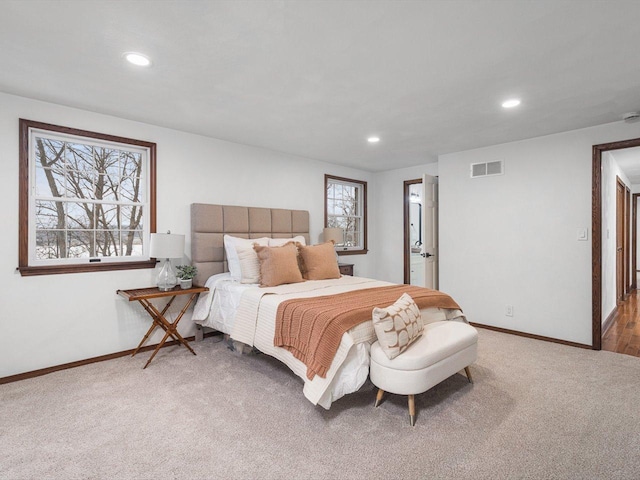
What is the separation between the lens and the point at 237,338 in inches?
120

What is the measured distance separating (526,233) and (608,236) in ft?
4.31

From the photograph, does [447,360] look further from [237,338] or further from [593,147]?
[593,147]

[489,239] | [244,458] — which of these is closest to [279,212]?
[489,239]

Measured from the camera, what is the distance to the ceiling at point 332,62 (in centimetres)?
175

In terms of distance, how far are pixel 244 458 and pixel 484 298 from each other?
368 centimetres

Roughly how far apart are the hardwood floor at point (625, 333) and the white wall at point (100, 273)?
4327 mm

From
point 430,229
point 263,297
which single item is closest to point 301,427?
point 263,297

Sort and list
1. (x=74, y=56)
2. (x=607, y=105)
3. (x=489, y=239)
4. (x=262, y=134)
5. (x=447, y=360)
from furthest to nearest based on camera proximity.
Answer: (x=489, y=239) < (x=262, y=134) < (x=607, y=105) < (x=447, y=360) < (x=74, y=56)

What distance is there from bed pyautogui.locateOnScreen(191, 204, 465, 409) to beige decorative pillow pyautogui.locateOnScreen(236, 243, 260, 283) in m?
0.10

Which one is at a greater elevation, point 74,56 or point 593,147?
point 74,56

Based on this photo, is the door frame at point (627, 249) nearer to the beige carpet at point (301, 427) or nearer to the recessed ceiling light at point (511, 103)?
the beige carpet at point (301, 427)

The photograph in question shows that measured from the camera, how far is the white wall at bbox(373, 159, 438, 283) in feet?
18.9

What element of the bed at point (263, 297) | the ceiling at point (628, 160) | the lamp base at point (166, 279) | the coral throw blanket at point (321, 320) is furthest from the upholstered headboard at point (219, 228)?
the ceiling at point (628, 160)

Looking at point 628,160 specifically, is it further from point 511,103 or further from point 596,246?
point 511,103
